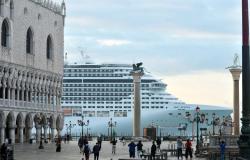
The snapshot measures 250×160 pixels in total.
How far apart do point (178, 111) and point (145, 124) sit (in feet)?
21.2

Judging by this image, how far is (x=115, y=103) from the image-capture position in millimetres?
121438

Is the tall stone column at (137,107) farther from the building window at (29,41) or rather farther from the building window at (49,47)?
the building window at (29,41)

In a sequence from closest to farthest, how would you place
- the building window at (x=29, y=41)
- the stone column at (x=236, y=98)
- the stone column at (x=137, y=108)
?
the stone column at (x=236, y=98)
the stone column at (x=137, y=108)
the building window at (x=29, y=41)

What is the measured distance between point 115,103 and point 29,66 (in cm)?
4495

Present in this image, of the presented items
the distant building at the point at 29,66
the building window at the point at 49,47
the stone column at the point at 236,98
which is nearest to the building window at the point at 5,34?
the distant building at the point at 29,66

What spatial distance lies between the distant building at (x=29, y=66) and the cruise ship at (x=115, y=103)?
1259 inches

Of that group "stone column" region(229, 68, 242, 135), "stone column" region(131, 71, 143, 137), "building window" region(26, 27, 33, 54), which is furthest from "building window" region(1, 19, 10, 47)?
"stone column" region(229, 68, 242, 135)

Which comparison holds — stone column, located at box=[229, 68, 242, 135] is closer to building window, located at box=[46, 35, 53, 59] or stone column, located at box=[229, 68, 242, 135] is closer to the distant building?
the distant building

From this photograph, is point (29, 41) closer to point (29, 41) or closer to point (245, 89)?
point (29, 41)

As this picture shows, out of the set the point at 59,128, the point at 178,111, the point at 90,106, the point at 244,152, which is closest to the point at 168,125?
the point at 178,111

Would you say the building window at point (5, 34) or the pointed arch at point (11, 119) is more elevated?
the building window at point (5, 34)

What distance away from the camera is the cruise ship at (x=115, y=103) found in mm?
120062

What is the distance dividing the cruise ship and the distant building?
3198cm

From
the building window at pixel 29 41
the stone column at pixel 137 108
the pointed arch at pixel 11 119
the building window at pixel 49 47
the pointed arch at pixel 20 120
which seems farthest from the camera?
the building window at pixel 49 47
